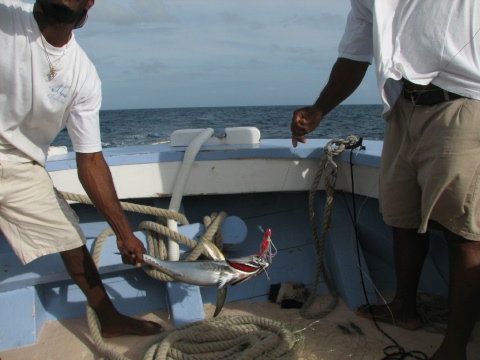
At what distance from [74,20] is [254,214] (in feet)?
5.34

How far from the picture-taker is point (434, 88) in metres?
1.97

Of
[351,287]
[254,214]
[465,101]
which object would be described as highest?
[465,101]

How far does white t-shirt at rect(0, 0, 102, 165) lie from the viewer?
6.13ft

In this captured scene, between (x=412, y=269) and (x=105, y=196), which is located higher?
(x=105, y=196)

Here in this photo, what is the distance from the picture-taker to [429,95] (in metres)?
1.99

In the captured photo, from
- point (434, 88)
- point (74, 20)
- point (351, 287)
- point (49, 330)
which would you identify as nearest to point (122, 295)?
point (49, 330)

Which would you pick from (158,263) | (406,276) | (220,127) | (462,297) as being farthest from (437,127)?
(220,127)

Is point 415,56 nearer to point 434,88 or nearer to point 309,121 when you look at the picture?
point 434,88

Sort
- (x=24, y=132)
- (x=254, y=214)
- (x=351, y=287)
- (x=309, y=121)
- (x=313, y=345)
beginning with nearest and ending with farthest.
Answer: (x=24, y=132) < (x=313, y=345) < (x=309, y=121) < (x=351, y=287) < (x=254, y=214)

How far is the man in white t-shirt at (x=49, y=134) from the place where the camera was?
73.7 inches

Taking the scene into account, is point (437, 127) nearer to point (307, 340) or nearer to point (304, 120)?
point (304, 120)

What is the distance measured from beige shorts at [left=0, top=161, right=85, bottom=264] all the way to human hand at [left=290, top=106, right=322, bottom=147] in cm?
120

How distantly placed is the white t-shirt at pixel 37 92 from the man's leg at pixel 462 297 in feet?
5.33

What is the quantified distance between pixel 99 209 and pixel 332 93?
1.31 meters
